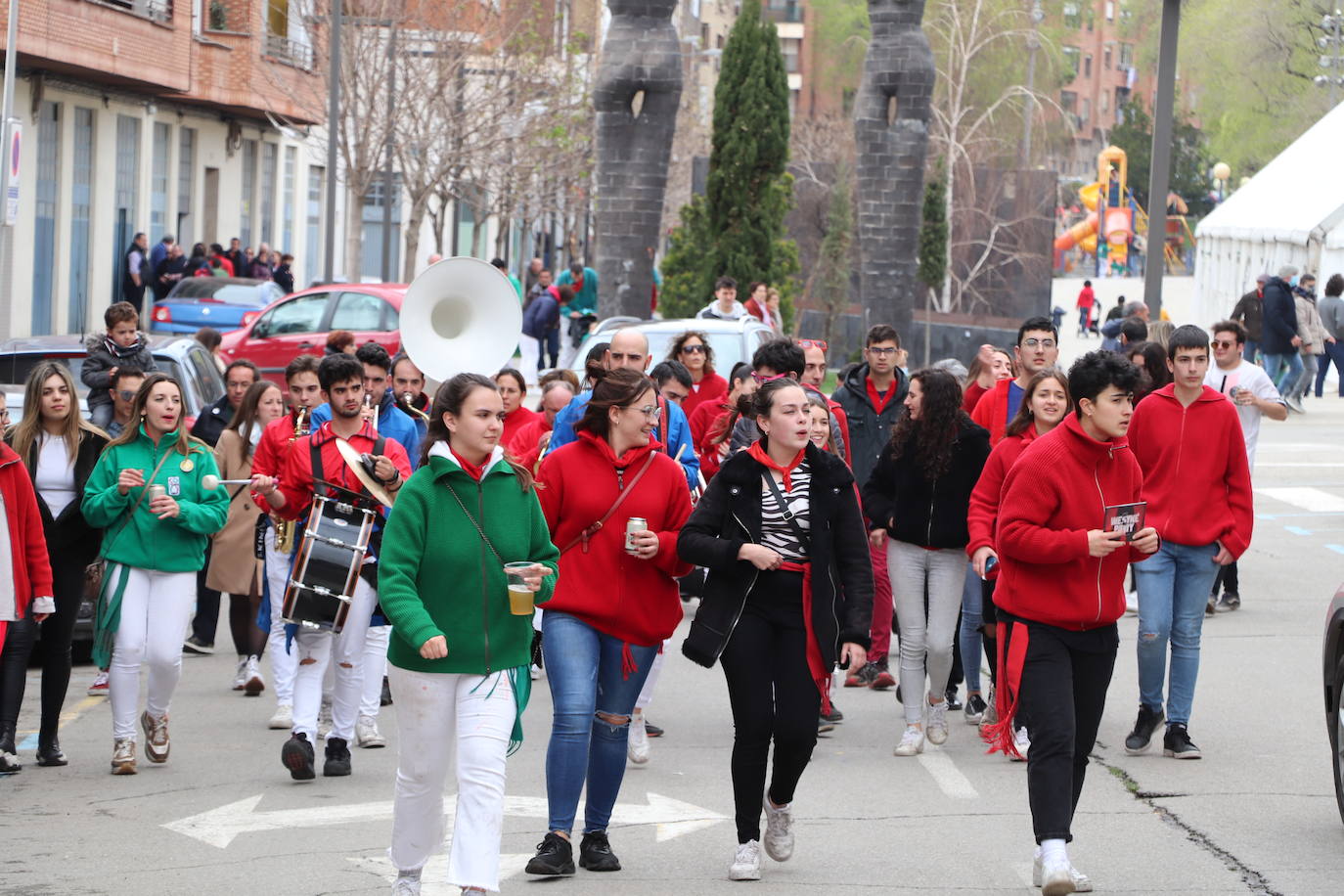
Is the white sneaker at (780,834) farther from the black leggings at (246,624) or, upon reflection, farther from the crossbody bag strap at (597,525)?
the black leggings at (246,624)

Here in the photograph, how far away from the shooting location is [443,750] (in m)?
6.17

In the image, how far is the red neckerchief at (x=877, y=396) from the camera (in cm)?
1102

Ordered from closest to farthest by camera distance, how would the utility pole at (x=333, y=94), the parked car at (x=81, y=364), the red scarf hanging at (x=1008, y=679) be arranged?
the red scarf hanging at (x=1008, y=679) → the parked car at (x=81, y=364) → the utility pole at (x=333, y=94)

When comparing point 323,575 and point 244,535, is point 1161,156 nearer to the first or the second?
point 244,535

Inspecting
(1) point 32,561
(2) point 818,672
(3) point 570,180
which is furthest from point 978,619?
(3) point 570,180

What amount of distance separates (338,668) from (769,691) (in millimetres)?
2482

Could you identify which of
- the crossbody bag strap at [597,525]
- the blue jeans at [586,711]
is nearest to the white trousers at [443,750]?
the blue jeans at [586,711]

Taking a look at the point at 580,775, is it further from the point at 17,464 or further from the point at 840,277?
the point at 840,277

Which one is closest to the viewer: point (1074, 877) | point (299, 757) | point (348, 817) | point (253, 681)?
point (1074, 877)

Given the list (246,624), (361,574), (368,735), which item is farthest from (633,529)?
(246,624)

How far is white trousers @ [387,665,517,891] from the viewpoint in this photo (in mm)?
6020

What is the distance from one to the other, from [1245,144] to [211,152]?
40661mm

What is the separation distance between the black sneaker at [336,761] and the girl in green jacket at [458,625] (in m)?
2.33

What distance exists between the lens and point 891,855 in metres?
7.19
